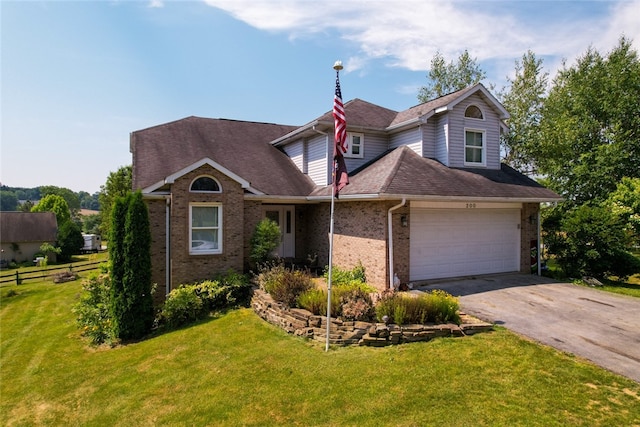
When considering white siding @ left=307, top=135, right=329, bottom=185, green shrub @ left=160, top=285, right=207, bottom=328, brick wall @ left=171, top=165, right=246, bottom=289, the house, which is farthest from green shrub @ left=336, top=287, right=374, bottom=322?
white siding @ left=307, top=135, right=329, bottom=185

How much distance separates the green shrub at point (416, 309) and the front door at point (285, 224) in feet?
27.8

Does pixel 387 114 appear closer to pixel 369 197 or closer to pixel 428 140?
pixel 428 140

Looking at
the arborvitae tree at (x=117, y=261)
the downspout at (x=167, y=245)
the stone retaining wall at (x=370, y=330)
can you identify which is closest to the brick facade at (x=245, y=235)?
the downspout at (x=167, y=245)

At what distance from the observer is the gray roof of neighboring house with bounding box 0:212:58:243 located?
129ft

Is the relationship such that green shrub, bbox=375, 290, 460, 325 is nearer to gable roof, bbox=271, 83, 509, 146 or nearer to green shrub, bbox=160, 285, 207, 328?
green shrub, bbox=160, 285, 207, 328

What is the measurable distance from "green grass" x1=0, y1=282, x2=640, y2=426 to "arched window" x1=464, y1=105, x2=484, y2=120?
9.83m

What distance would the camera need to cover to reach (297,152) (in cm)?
1838

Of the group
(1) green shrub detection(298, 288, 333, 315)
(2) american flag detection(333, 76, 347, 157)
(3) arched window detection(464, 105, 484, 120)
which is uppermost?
(3) arched window detection(464, 105, 484, 120)

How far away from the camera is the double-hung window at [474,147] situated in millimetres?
14992

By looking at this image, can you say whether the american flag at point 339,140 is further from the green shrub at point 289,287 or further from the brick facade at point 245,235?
the brick facade at point 245,235

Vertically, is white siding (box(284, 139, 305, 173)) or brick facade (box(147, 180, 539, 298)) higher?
white siding (box(284, 139, 305, 173))

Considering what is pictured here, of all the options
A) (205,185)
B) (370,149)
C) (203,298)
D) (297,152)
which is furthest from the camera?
(297,152)

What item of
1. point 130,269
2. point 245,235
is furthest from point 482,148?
point 130,269

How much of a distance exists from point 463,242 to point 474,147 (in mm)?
4510
